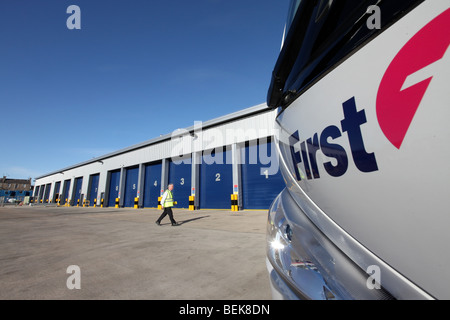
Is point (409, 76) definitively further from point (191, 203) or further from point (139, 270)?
point (191, 203)

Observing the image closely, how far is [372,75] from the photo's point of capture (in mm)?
568

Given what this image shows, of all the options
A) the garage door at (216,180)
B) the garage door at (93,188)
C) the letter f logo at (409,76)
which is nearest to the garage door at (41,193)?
the garage door at (93,188)

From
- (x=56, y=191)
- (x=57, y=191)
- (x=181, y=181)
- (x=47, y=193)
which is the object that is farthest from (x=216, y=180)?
(x=47, y=193)

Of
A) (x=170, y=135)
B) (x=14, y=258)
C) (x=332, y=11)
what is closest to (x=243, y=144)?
(x=170, y=135)

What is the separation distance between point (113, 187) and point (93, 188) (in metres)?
5.03

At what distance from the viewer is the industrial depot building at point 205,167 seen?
1134cm

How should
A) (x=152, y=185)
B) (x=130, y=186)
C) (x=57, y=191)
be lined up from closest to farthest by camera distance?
1. (x=152, y=185)
2. (x=130, y=186)
3. (x=57, y=191)

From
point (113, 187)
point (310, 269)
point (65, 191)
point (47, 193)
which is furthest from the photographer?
point (47, 193)

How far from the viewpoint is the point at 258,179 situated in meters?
11.2

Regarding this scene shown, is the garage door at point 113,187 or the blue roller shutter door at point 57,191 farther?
the blue roller shutter door at point 57,191

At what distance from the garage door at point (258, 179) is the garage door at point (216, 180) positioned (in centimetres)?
105

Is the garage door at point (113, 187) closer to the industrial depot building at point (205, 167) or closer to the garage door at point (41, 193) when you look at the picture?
the industrial depot building at point (205, 167)
